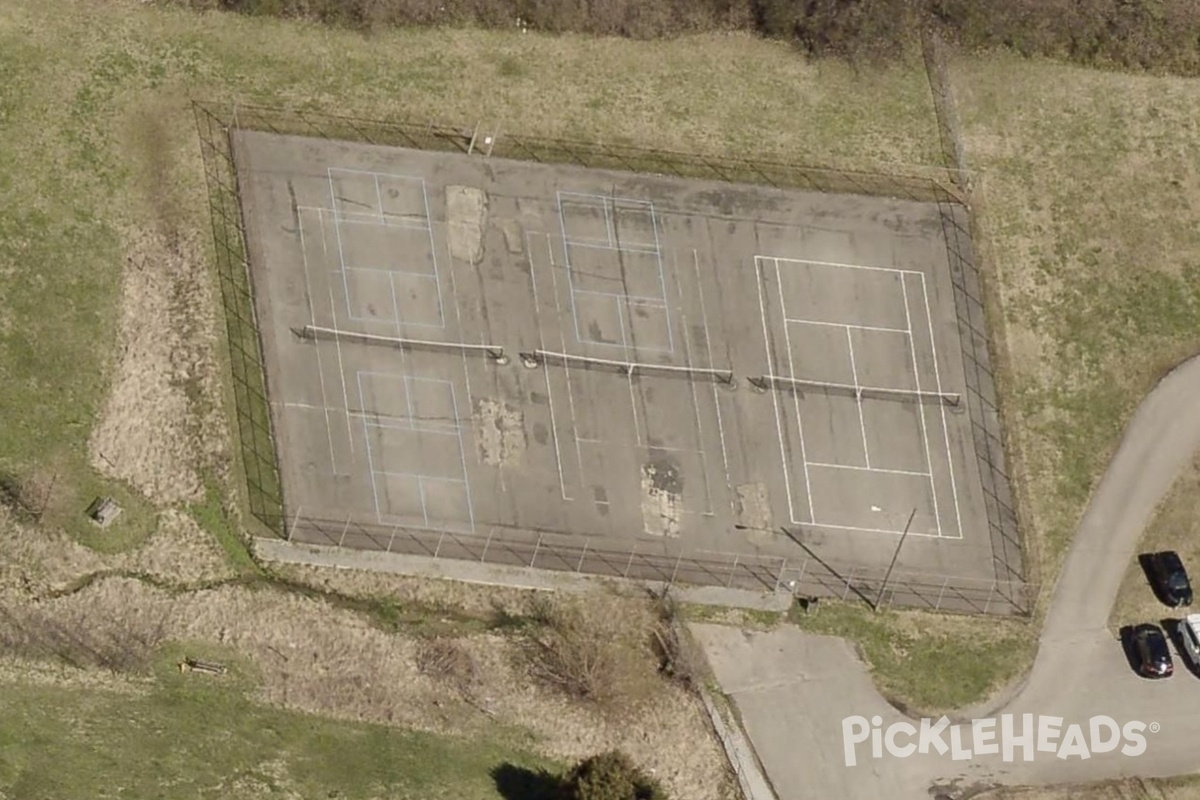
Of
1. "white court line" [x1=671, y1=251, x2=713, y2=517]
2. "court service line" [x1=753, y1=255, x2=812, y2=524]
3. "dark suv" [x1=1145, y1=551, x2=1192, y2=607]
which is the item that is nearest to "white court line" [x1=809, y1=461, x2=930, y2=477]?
"court service line" [x1=753, y1=255, x2=812, y2=524]

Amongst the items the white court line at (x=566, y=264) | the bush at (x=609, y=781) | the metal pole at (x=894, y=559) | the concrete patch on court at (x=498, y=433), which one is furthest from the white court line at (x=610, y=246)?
the bush at (x=609, y=781)

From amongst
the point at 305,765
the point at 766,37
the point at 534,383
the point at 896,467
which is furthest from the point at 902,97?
the point at 305,765

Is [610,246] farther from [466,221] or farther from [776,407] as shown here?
[776,407]

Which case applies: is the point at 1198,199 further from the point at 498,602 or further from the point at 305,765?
the point at 305,765

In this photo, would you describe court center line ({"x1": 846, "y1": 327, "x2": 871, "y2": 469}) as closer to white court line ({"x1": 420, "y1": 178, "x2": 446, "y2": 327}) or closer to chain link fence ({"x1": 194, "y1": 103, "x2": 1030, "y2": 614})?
chain link fence ({"x1": 194, "y1": 103, "x2": 1030, "y2": 614})

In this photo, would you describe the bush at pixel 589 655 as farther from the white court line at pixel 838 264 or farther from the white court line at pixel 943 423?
the white court line at pixel 838 264

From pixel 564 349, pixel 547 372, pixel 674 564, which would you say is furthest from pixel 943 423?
pixel 547 372
